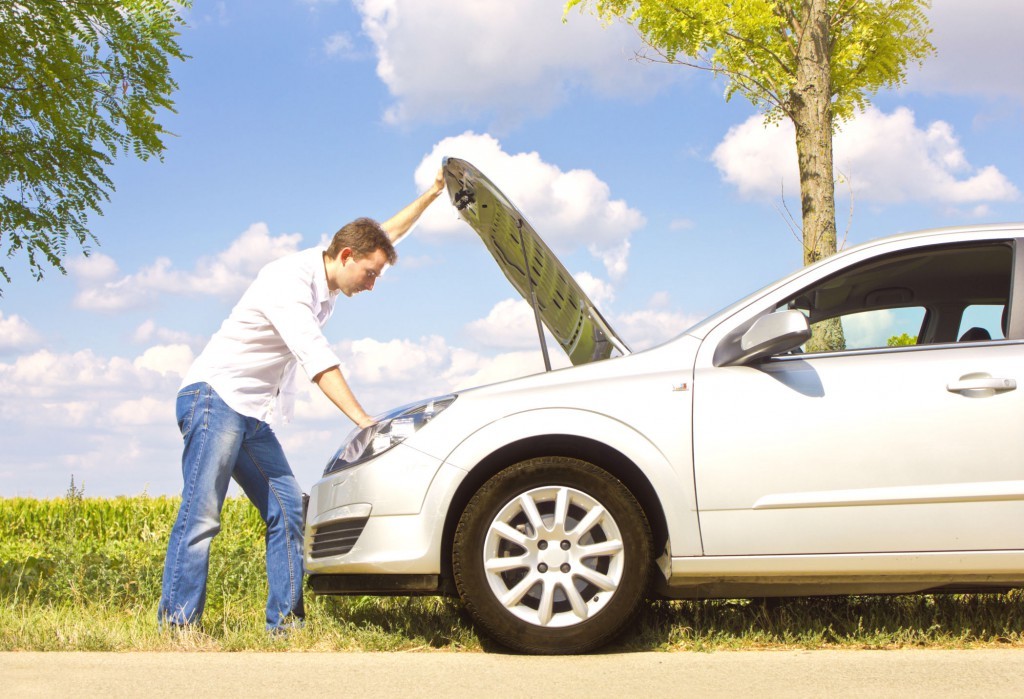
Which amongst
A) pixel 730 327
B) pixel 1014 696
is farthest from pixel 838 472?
pixel 1014 696

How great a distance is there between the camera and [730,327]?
4.68 metres

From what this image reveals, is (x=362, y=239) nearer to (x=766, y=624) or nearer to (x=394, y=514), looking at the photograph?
(x=394, y=514)

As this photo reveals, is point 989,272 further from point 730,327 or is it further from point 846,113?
point 846,113

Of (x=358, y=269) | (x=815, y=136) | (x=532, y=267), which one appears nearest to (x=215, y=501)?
(x=358, y=269)

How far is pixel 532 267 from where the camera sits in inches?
229

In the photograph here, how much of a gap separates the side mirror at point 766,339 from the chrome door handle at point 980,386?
0.75 metres

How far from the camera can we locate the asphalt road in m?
4.02

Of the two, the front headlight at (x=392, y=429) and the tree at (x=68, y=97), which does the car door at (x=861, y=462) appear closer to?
the front headlight at (x=392, y=429)

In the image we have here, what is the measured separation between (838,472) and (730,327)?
0.78 meters

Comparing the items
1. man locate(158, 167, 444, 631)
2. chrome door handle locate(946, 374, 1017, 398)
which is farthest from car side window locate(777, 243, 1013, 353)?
man locate(158, 167, 444, 631)

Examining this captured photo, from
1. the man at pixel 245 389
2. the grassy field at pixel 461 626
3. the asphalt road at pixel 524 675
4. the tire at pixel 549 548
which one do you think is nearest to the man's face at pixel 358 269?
the man at pixel 245 389

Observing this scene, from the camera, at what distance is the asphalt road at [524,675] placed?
4.02 meters

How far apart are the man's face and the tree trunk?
4.90 metres

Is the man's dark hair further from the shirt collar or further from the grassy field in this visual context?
the grassy field
